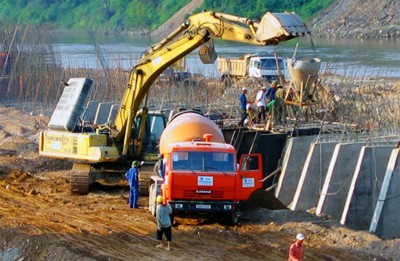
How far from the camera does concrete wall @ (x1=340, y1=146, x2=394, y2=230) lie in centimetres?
2403

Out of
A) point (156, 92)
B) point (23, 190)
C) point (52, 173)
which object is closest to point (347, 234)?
point (23, 190)

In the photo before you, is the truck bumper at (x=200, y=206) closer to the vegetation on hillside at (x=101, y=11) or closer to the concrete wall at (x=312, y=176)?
→ the concrete wall at (x=312, y=176)

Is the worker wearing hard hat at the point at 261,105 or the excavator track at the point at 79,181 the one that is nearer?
the excavator track at the point at 79,181

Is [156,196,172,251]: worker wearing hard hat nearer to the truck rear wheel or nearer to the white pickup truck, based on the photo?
the truck rear wheel

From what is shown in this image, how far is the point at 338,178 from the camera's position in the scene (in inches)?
974

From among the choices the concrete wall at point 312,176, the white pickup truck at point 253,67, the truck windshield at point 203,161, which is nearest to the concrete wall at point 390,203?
the concrete wall at point 312,176

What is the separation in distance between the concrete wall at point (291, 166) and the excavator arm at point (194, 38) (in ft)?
13.7

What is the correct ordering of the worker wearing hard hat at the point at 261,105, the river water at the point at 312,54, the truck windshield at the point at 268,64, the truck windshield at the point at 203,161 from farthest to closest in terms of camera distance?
the river water at the point at 312,54, the truck windshield at the point at 268,64, the worker wearing hard hat at the point at 261,105, the truck windshield at the point at 203,161

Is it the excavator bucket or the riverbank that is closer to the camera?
the excavator bucket

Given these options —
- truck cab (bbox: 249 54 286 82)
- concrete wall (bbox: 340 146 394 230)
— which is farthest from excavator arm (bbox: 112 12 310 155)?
truck cab (bbox: 249 54 286 82)

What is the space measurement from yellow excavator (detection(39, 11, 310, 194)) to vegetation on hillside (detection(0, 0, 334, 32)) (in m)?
71.1

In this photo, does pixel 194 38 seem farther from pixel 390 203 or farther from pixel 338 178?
pixel 390 203

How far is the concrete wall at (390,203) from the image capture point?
23.5m

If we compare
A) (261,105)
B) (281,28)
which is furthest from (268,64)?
(281,28)
